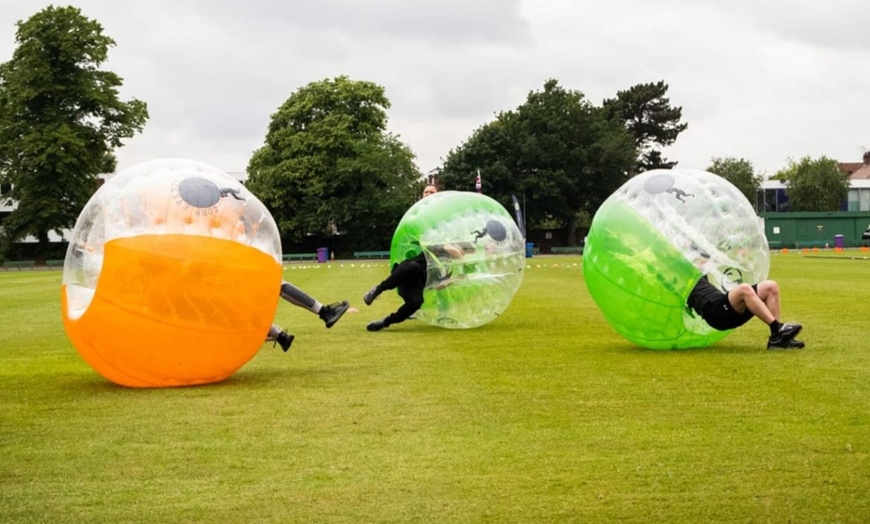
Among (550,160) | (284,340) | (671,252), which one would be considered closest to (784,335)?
(671,252)

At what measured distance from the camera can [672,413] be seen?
9039mm

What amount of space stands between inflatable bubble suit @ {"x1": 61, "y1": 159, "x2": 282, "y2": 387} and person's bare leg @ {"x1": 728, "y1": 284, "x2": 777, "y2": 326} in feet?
16.6

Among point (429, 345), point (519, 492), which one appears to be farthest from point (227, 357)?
point (519, 492)

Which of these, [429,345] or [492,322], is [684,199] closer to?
[429,345]

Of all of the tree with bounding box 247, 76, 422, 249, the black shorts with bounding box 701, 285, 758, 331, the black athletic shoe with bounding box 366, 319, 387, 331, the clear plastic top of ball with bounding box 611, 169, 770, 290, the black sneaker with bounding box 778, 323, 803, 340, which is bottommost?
the black athletic shoe with bounding box 366, 319, 387, 331

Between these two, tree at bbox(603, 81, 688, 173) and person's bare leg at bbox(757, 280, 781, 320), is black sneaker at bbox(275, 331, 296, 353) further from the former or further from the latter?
tree at bbox(603, 81, 688, 173)

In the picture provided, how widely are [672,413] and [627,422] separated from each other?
539 millimetres

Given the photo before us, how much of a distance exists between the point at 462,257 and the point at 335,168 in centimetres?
6747

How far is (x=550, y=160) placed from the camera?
87.5m

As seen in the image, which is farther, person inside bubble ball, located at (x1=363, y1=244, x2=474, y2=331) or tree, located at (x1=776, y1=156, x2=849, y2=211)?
tree, located at (x1=776, y1=156, x2=849, y2=211)

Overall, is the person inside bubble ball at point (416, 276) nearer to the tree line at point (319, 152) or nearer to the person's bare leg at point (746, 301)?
the person's bare leg at point (746, 301)

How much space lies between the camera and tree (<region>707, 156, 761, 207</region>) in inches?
4464

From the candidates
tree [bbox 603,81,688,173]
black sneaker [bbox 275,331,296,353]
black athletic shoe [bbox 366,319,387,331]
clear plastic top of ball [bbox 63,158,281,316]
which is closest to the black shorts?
black sneaker [bbox 275,331,296,353]

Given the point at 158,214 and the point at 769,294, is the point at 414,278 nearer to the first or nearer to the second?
the point at 769,294
